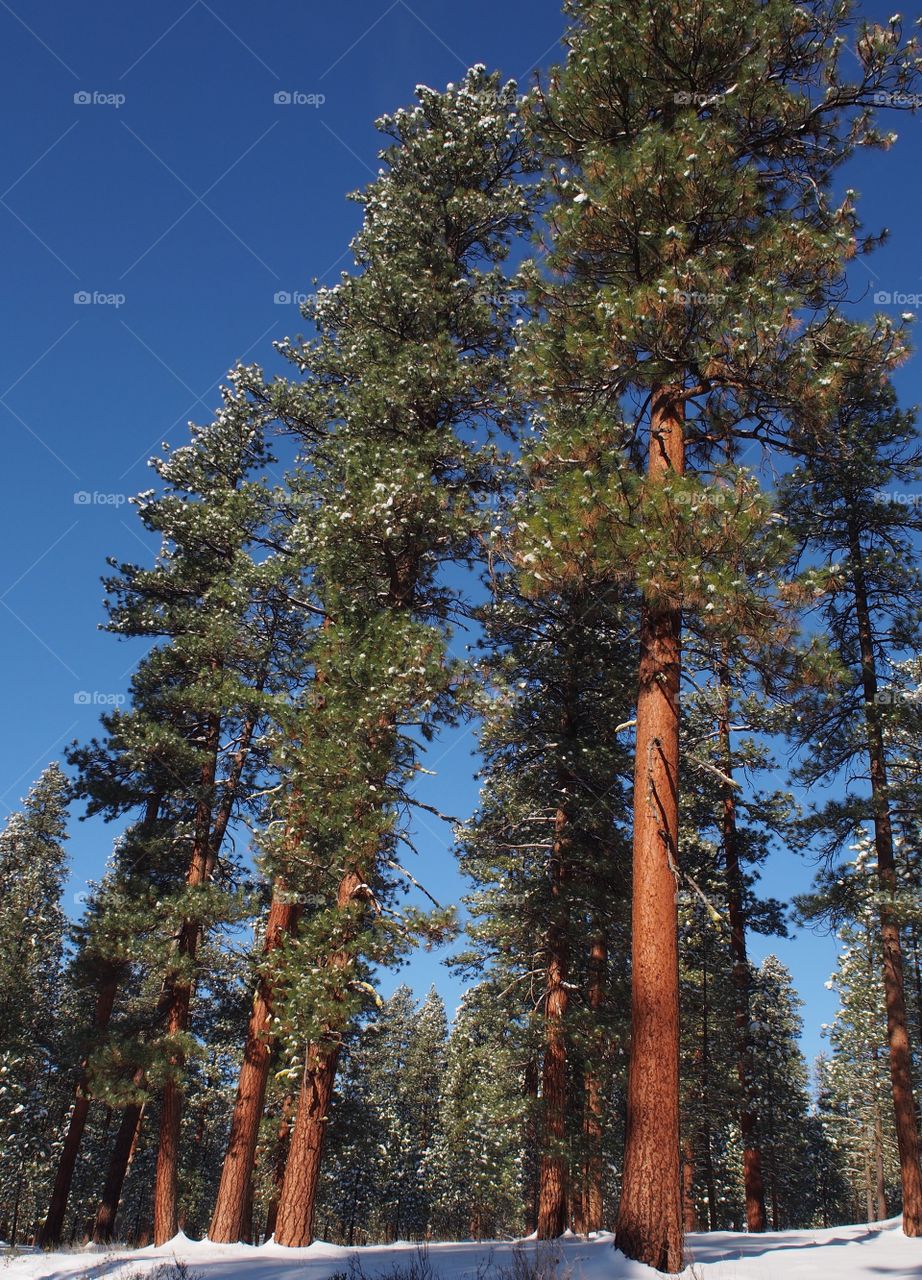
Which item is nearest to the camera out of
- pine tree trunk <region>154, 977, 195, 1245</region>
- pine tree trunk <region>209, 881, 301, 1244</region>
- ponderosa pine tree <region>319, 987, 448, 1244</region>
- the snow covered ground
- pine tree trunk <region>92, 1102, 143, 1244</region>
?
the snow covered ground

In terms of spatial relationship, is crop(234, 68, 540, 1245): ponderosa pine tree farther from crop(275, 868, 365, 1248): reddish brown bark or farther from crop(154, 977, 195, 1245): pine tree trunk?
crop(154, 977, 195, 1245): pine tree trunk

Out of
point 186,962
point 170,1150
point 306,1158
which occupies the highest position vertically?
point 186,962

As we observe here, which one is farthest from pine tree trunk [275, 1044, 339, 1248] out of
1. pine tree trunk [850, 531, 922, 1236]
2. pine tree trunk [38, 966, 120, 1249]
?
pine tree trunk [850, 531, 922, 1236]

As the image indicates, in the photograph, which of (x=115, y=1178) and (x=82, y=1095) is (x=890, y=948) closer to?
(x=82, y=1095)

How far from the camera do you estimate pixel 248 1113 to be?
12836mm

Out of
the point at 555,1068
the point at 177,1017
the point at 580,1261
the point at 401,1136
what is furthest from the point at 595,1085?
the point at 401,1136

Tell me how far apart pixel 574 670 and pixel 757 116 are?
8.65 meters

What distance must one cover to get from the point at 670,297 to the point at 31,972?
3261 centimetres

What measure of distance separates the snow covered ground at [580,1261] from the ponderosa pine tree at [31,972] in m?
13.0

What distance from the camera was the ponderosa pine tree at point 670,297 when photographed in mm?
7820

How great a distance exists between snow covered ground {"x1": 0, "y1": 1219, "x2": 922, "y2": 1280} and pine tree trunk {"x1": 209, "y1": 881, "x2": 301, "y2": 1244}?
663 millimetres

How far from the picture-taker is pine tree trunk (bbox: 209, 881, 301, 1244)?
1234cm

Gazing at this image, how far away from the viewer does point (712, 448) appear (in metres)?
10.7

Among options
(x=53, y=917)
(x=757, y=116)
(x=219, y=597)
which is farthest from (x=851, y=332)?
(x=53, y=917)
